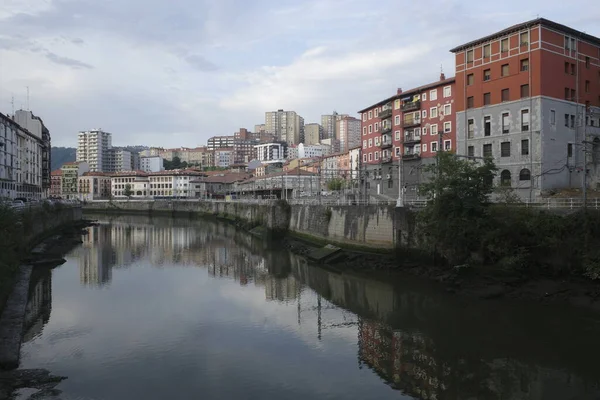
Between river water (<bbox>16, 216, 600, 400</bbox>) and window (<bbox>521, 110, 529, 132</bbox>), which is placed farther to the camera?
window (<bbox>521, 110, 529, 132</bbox>)

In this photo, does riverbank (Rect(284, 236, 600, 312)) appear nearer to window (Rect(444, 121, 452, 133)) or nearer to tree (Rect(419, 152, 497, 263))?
tree (Rect(419, 152, 497, 263))

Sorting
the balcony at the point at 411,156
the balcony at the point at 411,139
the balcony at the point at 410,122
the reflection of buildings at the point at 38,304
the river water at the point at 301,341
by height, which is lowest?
the river water at the point at 301,341

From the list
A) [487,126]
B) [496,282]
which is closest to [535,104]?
[487,126]

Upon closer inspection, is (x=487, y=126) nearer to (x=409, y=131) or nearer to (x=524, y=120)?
(x=524, y=120)

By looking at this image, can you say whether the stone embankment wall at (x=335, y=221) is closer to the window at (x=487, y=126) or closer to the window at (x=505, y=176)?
the window at (x=505, y=176)

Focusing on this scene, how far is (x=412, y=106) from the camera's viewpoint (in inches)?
2507

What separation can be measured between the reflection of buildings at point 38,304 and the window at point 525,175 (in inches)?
1554

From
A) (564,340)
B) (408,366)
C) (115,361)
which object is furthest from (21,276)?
(564,340)

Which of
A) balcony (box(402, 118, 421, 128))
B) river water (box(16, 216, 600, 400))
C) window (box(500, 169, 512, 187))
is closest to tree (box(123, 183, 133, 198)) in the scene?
balcony (box(402, 118, 421, 128))

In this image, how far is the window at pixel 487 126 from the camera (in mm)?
46281

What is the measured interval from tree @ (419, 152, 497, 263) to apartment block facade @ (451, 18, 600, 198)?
508 inches

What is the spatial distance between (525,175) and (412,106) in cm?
2373

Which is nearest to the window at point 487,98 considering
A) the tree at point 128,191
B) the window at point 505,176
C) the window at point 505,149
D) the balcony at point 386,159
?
the window at point 505,149

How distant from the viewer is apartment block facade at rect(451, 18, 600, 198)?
4200 centimetres
